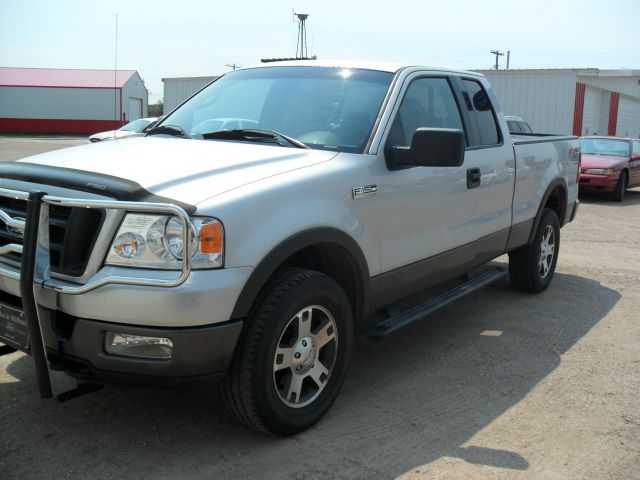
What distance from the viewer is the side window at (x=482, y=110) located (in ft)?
16.6

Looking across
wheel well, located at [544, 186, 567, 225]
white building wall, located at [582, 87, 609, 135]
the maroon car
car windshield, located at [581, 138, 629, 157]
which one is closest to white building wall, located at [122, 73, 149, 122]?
white building wall, located at [582, 87, 609, 135]

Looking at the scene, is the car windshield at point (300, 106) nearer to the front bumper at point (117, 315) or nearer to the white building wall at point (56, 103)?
the front bumper at point (117, 315)

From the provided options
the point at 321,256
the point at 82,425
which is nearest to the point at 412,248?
the point at 321,256

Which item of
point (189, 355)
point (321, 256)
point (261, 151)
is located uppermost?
point (261, 151)

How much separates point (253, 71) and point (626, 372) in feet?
10.5

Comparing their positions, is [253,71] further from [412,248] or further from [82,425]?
[82,425]

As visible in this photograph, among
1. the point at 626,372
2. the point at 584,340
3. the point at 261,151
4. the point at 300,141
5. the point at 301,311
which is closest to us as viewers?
the point at 301,311

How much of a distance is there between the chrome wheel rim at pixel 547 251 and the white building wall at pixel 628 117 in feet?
101

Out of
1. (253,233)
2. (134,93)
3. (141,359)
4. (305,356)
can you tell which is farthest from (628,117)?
(141,359)

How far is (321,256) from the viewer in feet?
12.0

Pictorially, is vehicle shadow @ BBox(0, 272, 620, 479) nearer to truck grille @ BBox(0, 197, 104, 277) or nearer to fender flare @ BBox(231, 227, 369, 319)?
fender flare @ BBox(231, 227, 369, 319)

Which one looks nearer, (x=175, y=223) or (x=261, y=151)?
(x=175, y=223)

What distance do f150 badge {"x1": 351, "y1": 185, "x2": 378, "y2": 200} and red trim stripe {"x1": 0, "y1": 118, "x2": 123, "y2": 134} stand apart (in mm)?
44242

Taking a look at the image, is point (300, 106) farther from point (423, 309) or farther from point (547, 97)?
point (547, 97)
